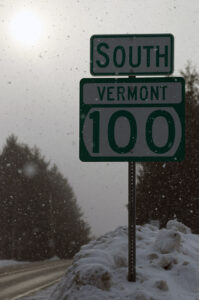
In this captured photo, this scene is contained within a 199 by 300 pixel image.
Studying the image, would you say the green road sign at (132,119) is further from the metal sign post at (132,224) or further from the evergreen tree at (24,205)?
the evergreen tree at (24,205)

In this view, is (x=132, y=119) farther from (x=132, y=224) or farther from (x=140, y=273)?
(x=140, y=273)

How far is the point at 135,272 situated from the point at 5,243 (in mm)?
45111

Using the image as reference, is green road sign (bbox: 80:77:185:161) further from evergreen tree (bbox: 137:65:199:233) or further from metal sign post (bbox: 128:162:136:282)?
evergreen tree (bbox: 137:65:199:233)

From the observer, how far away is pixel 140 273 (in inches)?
242

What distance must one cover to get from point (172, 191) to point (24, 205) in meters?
27.6

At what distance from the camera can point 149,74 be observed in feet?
19.5

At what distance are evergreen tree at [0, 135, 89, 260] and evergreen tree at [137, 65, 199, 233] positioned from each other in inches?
1026

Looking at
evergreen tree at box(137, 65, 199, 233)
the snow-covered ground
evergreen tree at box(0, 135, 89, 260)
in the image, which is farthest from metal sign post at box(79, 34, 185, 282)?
evergreen tree at box(0, 135, 89, 260)

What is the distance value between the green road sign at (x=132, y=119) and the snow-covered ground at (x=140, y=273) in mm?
1406

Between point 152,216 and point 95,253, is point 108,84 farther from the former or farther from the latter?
point 152,216

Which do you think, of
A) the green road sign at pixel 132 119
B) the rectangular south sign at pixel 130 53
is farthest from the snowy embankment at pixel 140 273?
the rectangular south sign at pixel 130 53

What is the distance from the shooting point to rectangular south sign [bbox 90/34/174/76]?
19.6 ft

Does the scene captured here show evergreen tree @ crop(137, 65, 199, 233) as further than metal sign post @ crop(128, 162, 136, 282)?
Yes

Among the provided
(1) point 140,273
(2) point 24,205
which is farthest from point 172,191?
(2) point 24,205
